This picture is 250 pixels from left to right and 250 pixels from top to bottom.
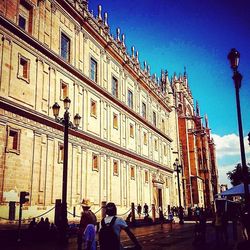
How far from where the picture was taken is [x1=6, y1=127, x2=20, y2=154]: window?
53.1 feet

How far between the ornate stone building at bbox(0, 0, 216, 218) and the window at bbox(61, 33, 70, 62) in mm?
75

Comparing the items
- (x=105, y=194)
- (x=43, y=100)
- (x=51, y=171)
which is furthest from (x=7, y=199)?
(x=105, y=194)

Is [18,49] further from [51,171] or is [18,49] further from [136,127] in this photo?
[136,127]

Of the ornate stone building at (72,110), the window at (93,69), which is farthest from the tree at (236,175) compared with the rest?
the window at (93,69)

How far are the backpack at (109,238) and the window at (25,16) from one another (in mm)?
16712

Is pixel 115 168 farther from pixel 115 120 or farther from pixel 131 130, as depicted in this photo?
pixel 131 130

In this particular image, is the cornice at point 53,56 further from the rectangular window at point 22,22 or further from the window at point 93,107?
the window at point 93,107

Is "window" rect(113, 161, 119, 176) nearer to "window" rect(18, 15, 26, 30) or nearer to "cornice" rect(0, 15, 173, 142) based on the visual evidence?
"cornice" rect(0, 15, 173, 142)

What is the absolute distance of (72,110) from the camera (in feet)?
72.6

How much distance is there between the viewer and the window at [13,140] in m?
16.2

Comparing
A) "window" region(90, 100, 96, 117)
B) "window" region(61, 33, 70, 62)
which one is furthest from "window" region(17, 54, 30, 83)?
"window" region(90, 100, 96, 117)

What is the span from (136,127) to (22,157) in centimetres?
1825

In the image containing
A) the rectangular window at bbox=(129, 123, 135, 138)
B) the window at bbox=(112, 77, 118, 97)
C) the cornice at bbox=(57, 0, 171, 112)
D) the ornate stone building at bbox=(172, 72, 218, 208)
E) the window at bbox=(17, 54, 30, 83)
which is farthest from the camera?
the ornate stone building at bbox=(172, 72, 218, 208)

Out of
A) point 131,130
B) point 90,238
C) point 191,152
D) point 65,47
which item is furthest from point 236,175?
point 90,238
